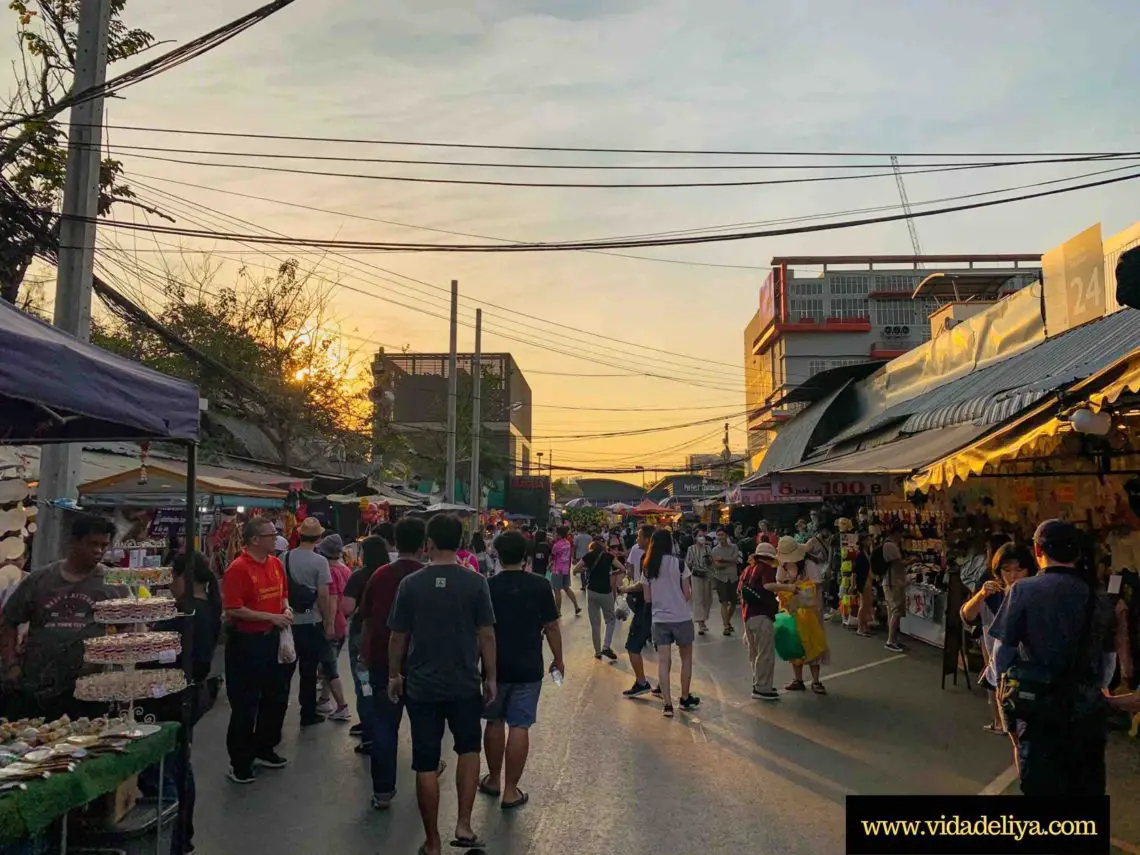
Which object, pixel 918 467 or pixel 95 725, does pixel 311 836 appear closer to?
pixel 95 725

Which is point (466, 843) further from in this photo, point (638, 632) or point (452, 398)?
point (452, 398)

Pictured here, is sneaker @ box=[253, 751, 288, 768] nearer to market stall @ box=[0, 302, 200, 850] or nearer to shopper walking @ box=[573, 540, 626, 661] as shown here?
market stall @ box=[0, 302, 200, 850]

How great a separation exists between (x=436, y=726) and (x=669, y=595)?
155 inches

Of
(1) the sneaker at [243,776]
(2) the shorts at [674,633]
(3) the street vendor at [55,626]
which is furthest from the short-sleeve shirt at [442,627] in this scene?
(2) the shorts at [674,633]

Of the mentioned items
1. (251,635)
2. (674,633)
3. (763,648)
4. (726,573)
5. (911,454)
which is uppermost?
(911,454)

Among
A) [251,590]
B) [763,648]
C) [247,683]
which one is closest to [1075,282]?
[763,648]

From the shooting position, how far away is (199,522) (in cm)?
1345

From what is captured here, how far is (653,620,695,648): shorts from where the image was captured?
330 inches

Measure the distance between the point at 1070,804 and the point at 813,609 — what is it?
5.08m

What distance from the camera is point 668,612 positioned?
8.37 metres

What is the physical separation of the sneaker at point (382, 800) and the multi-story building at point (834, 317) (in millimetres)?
48263

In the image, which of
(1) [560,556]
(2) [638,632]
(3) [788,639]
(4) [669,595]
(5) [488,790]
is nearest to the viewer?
(5) [488,790]

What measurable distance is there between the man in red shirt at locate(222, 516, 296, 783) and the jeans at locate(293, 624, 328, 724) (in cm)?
118

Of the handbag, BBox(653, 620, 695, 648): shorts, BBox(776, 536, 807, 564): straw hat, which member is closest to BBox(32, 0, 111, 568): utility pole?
BBox(653, 620, 695, 648): shorts
